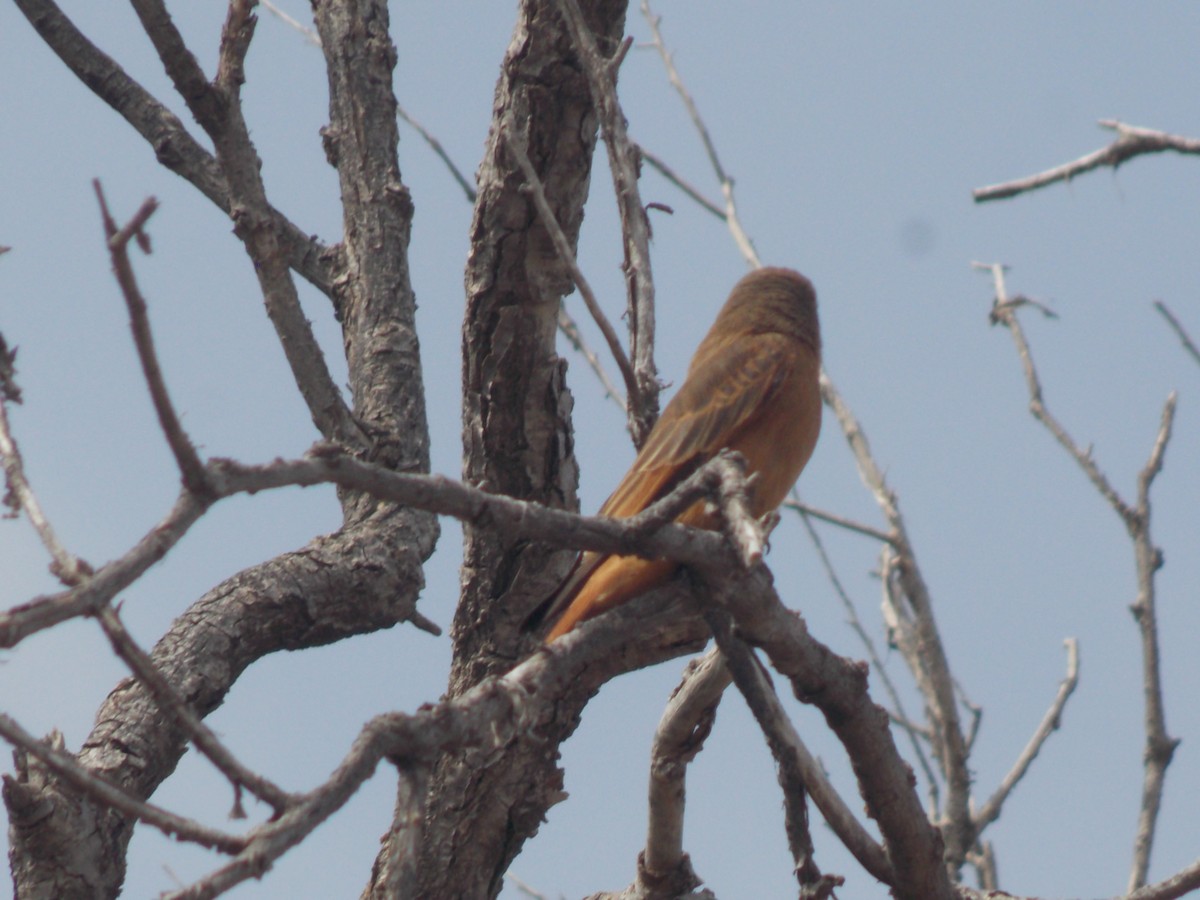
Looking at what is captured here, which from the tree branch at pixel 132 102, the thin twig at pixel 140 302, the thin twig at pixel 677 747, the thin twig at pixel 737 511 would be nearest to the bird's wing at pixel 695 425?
the thin twig at pixel 677 747

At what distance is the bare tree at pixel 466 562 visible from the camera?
2.10m

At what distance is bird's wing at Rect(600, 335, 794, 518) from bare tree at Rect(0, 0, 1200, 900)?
18cm

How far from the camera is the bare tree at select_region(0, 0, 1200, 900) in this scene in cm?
210

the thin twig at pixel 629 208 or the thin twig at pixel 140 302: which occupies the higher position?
the thin twig at pixel 629 208

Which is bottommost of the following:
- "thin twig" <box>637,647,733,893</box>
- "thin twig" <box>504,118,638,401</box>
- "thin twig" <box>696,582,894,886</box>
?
"thin twig" <box>696,582,894,886</box>

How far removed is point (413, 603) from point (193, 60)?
78.5 inches

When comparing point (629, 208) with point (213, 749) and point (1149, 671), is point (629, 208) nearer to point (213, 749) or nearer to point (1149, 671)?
point (213, 749)

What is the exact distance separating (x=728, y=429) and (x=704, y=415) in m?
0.10

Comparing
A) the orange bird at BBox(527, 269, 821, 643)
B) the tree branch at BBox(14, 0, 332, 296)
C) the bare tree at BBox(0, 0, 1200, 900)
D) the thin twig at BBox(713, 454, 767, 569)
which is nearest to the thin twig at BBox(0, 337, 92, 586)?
the bare tree at BBox(0, 0, 1200, 900)

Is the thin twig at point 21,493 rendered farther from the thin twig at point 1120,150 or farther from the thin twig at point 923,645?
the thin twig at point 923,645

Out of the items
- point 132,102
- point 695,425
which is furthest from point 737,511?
point 132,102

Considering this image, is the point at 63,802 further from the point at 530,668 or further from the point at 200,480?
the point at 200,480

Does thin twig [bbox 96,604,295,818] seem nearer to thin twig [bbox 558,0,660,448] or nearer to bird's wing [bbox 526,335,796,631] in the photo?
bird's wing [bbox 526,335,796,631]

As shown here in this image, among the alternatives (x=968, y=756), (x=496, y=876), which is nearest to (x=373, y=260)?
(x=496, y=876)
